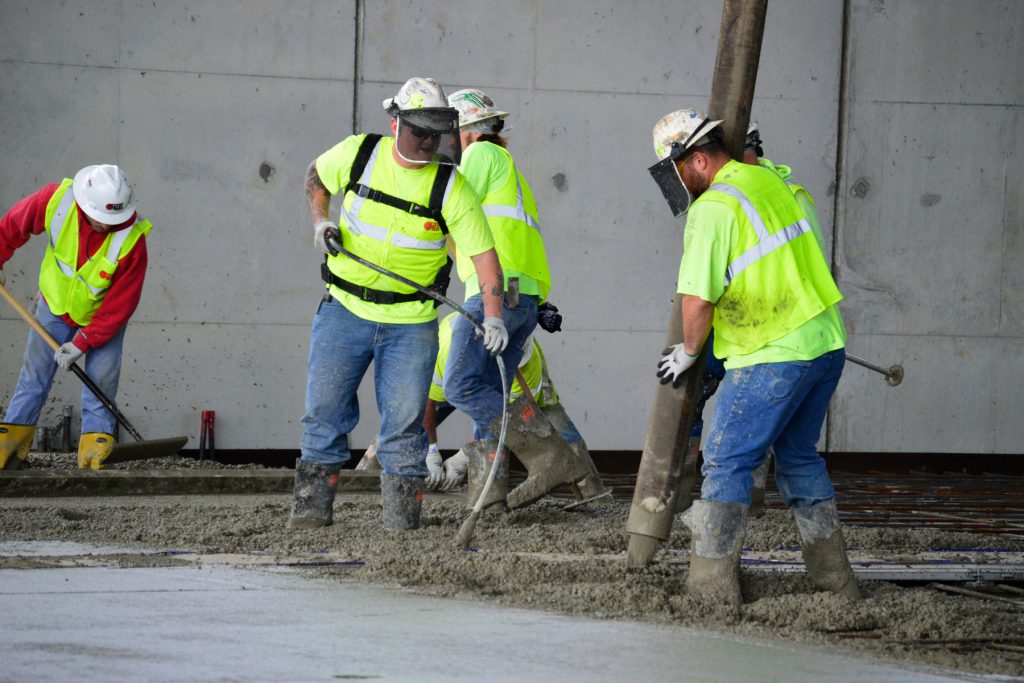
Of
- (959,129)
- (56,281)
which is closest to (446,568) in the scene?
(56,281)

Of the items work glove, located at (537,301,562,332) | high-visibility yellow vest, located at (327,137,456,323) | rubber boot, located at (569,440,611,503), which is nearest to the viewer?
high-visibility yellow vest, located at (327,137,456,323)

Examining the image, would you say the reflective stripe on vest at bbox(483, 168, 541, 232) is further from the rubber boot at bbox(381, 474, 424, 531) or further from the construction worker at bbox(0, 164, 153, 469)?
the construction worker at bbox(0, 164, 153, 469)

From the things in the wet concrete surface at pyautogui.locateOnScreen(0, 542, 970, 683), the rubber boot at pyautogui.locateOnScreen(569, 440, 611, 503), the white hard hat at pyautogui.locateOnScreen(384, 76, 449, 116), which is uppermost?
the white hard hat at pyautogui.locateOnScreen(384, 76, 449, 116)

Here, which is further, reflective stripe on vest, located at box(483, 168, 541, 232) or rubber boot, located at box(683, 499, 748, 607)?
reflective stripe on vest, located at box(483, 168, 541, 232)

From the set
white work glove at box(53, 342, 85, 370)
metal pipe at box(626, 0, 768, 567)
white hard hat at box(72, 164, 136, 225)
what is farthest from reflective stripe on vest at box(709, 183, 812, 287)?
white work glove at box(53, 342, 85, 370)

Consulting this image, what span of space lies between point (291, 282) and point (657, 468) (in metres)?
5.02

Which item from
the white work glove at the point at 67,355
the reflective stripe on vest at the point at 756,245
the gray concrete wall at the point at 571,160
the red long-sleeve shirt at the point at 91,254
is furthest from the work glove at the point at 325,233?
the gray concrete wall at the point at 571,160

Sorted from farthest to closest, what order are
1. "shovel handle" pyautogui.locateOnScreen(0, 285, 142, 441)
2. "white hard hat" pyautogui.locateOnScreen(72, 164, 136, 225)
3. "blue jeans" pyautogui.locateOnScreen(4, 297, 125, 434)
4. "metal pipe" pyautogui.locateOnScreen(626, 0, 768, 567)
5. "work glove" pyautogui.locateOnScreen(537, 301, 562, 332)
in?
1. "blue jeans" pyautogui.locateOnScreen(4, 297, 125, 434)
2. "shovel handle" pyautogui.locateOnScreen(0, 285, 142, 441)
3. "white hard hat" pyautogui.locateOnScreen(72, 164, 136, 225)
4. "work glove" pyautogui.locateOnScreen(537, 301, 562, 332)
5. "metal pipe" pyautogui.locateOnScreen(626, 0, 768, 567)

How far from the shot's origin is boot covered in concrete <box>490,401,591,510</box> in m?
6.54

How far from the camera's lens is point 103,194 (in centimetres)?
726

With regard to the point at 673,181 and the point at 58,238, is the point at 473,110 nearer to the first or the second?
the point at 673,181

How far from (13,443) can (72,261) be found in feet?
3.59

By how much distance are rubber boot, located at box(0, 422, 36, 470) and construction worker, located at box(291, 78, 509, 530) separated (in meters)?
2.61

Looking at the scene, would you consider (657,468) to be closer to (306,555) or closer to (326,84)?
(306,555)
